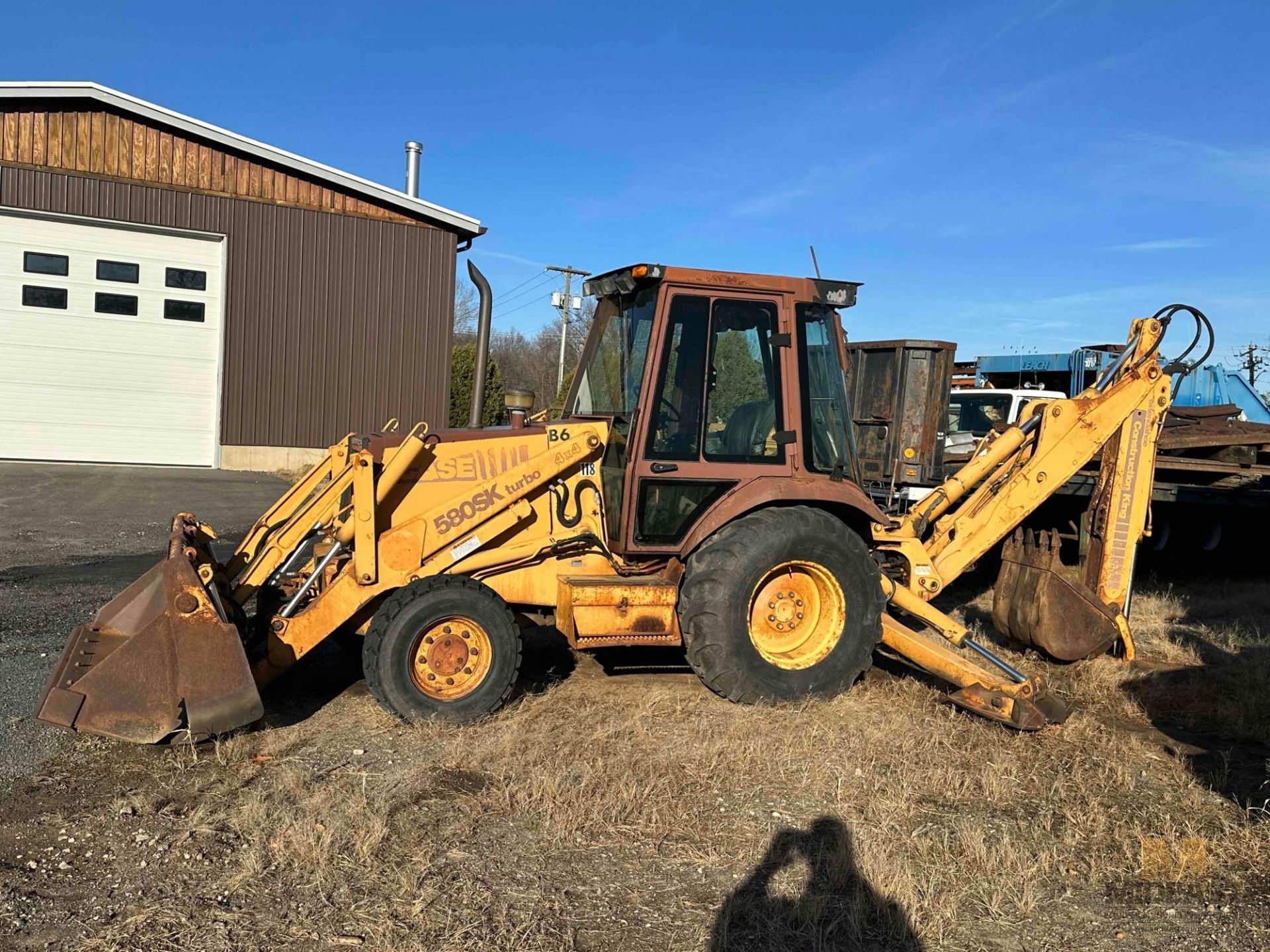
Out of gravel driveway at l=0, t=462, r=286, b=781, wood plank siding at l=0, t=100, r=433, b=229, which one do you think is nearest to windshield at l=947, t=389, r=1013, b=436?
gravel driveway at l=0, t=462, r=286, b=781

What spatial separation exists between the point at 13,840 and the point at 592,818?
2149 mm

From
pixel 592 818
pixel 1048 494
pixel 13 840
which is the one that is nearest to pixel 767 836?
pixel 592 818

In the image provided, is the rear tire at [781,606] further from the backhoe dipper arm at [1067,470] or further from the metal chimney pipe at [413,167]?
the metal chimney pipe at [413,167]

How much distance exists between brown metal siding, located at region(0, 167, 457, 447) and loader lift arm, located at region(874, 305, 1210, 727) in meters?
13.8

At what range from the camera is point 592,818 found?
415cm

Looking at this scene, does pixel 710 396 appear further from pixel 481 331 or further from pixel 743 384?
pixel 481 331

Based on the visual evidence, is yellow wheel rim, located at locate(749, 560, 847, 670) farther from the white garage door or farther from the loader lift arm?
the white garage door

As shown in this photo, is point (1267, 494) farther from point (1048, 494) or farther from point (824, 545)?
point (824, 545)

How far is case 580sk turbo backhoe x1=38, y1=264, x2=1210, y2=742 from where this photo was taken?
5.22m

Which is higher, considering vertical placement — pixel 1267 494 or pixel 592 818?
pixel 1267 494

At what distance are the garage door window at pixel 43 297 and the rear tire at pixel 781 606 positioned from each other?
15.1 m

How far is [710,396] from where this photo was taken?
5.77 m

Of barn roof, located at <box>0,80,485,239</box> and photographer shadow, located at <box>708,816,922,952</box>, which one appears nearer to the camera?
photographer shadow, located at <box>708,816,922,952</box>

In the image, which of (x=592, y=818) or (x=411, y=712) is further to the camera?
(x=411, y=712)
